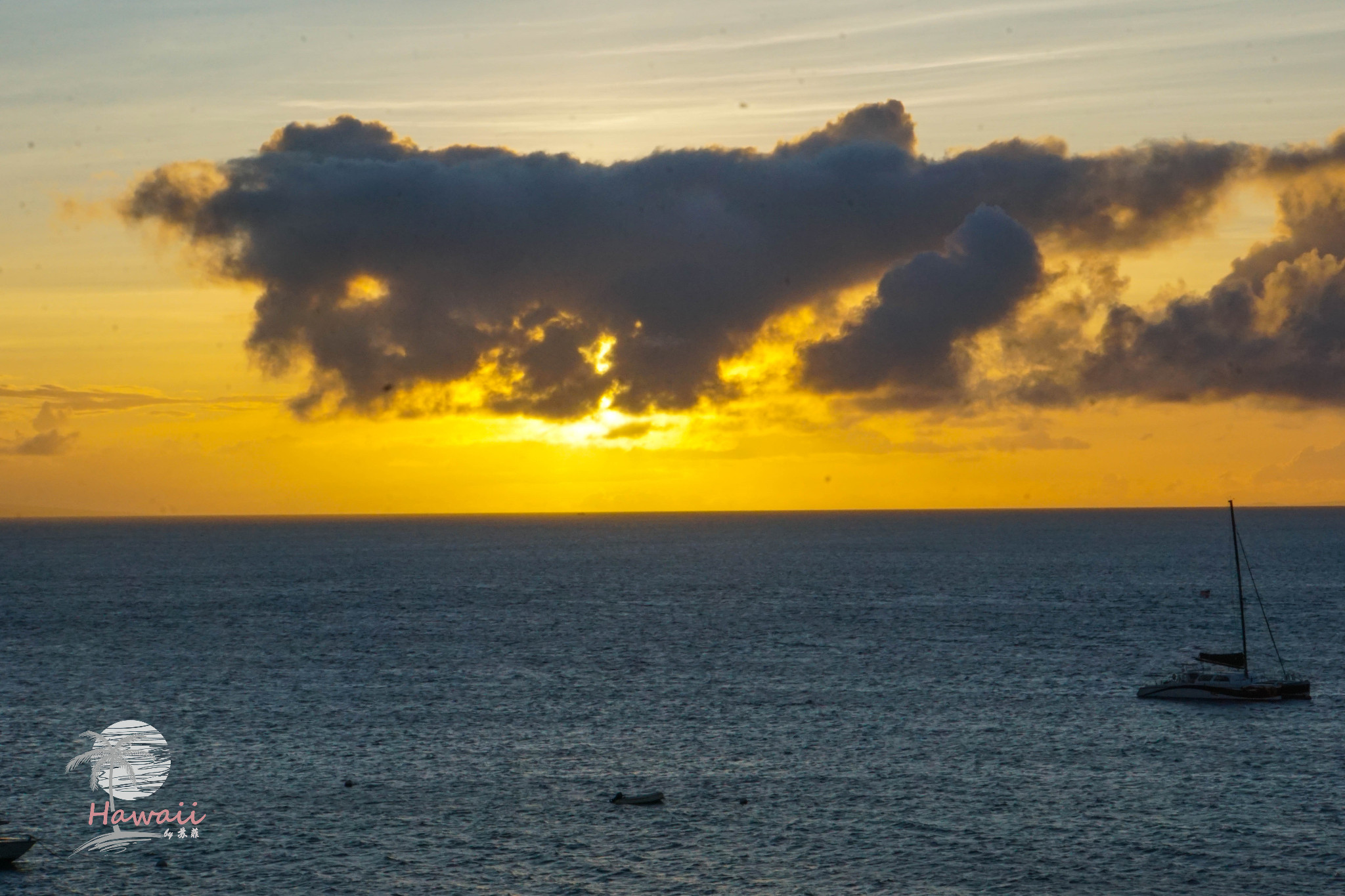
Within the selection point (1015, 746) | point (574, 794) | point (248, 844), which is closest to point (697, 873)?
point (574, 794)

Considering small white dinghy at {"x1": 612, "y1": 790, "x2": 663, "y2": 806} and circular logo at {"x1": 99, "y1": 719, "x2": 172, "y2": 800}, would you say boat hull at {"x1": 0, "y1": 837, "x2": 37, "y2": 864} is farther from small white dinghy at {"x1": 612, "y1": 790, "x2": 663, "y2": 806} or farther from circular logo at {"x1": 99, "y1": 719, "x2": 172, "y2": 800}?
small white dinghy at {"x1": 612, "y1": 790, "x2": 663, "y2": 806}

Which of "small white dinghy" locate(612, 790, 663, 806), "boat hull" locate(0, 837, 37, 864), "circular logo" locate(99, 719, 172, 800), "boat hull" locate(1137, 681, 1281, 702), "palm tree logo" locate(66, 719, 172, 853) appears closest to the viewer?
"boat hull" locate(0, 837, 37, 864)

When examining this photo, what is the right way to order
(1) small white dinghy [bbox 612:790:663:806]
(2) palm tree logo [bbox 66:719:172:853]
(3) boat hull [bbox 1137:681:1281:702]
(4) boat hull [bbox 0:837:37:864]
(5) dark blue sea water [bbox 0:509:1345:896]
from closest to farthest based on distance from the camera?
(4) boat hull [bbox 0:837:37:864] → (5) dark blue sea water [bbox 0:509:1345:896] → (2) palm tree logo [bbox 66:719:172:853] → (1) small white dinghy [bbox 612:790:663:806] → (3) boat hull [bbox 1137:681:1281:702]

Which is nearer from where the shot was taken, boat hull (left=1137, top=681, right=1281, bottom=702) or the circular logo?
the circular logo

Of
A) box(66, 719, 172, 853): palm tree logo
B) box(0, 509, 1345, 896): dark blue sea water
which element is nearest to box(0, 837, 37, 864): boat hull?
box(0, 509, 1345, 896): dark blue sea water

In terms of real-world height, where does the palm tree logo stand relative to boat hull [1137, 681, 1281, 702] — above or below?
below

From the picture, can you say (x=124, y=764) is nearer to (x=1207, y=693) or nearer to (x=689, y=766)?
(x=689, y=766)

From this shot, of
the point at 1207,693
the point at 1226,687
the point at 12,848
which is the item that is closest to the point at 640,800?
the point at 12,848

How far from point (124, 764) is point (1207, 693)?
7634 centimetres

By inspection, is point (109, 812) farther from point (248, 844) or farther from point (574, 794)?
point (574, 794)

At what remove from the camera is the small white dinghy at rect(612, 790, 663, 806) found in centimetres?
6831

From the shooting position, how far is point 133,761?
81.2m

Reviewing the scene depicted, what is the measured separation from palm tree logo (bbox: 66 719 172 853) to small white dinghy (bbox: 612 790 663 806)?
2308 cm

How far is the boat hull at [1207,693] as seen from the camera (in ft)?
321
